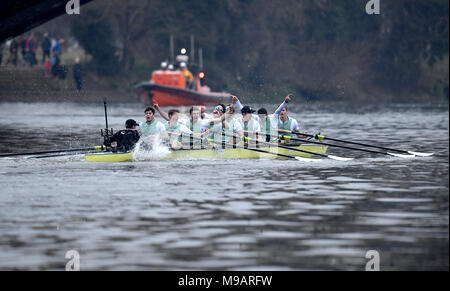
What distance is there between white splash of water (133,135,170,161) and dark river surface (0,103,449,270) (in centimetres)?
54

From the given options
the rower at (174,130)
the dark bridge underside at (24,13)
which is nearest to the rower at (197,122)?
the rower at (174,130)

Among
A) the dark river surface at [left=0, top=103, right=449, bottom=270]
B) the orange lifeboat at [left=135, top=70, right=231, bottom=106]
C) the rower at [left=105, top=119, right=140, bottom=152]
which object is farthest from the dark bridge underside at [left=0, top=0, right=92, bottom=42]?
the orange lifeboat at [left=135, top=70, right=231, bottom=106]

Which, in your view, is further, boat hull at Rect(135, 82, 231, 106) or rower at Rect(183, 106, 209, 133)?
boat hull at Rect(135, 82, 231, 106)

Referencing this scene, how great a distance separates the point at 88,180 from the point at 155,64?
50553mm

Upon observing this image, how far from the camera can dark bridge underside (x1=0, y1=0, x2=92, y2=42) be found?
79.4ft

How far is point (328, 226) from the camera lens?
1253 centimetres

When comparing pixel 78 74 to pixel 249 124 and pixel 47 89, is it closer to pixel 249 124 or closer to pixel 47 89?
pixel 47 89

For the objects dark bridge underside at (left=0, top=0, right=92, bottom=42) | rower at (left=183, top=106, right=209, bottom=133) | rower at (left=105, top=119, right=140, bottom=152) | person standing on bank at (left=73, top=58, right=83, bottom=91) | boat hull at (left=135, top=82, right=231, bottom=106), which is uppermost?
dark bridge underside at (left=0, top=0, right=92, bottom=42)

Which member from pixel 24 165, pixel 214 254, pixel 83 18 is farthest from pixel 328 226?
pixel 83 18

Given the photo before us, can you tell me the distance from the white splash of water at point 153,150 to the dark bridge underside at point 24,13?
522 centimetres

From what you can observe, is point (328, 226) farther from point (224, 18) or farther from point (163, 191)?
point (224, 18)

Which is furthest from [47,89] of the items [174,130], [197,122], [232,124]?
[232,124]

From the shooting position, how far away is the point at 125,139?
2108 cm

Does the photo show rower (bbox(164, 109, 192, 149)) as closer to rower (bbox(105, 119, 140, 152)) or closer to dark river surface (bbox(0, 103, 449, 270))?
dark river surface (bbox(0, 103, 449, 270))
